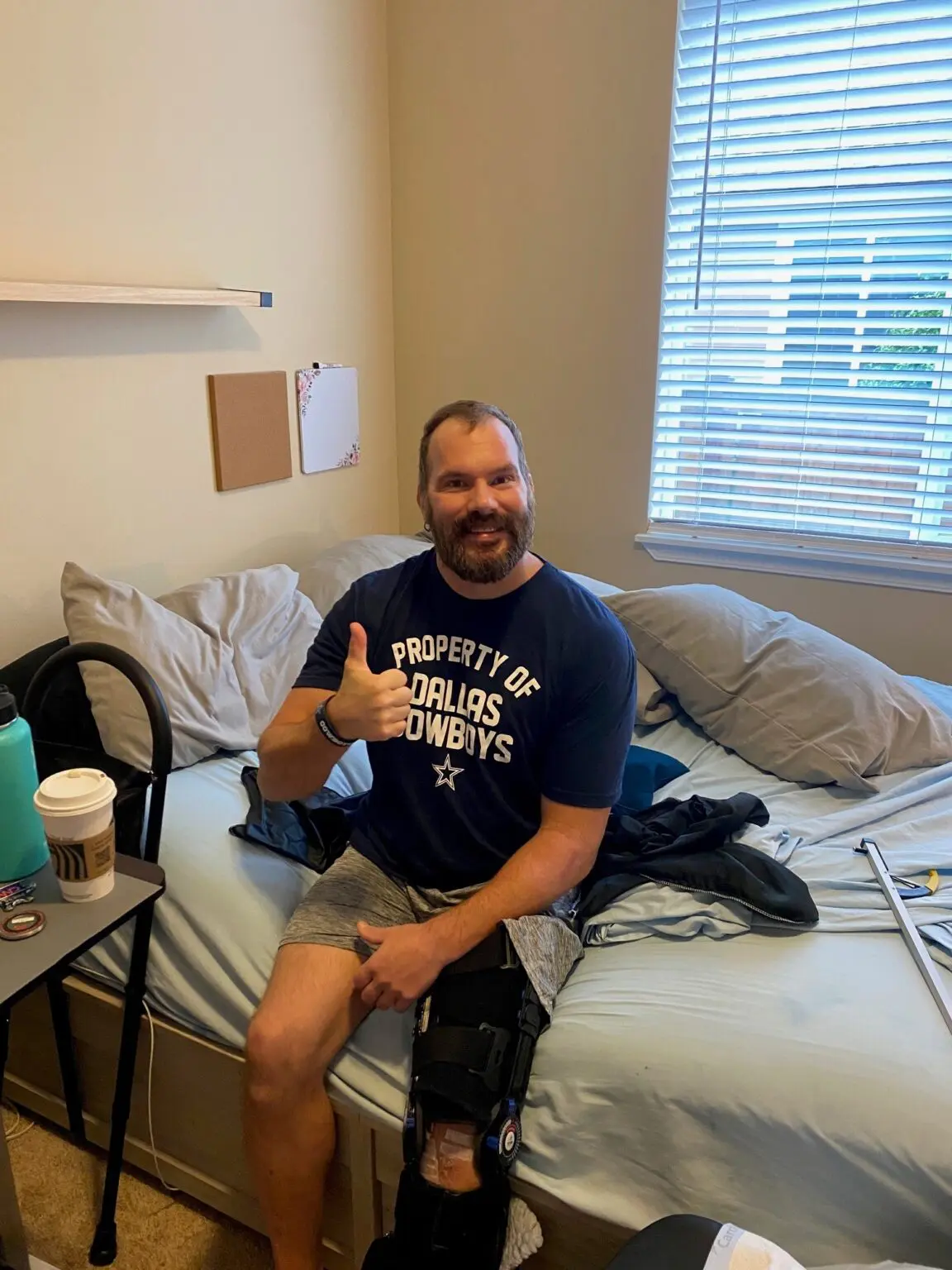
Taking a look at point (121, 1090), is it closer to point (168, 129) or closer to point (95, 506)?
point (95, 506)

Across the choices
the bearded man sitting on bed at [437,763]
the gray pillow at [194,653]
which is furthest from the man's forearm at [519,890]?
the gray pillow at [194,653]

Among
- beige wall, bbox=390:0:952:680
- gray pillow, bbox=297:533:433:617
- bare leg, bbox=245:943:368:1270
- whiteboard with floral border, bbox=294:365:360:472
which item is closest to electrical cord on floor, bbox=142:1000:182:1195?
bare leg, bbox=245:943:368:1270

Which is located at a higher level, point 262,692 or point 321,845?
point 262,692

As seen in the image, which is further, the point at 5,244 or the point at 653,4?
the point at 653,4

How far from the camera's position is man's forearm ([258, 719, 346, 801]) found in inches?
50.7

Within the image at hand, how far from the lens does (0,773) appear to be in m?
1.10

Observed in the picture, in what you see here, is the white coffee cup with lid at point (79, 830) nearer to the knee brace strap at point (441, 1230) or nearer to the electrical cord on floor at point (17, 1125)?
the knee brace strap at point (441, 1230)

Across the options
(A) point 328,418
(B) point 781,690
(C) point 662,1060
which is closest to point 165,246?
(A) point 328,418

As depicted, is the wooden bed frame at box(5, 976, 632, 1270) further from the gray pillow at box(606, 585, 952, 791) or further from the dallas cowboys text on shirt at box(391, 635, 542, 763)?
the gray pillow at box(606, 585, 952, 791)

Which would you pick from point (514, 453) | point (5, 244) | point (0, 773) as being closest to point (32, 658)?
point (0, 773)

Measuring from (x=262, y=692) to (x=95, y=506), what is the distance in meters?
0.55

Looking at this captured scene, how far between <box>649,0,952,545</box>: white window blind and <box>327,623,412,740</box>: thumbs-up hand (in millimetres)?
1703

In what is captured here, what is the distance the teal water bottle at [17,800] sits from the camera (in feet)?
3.60

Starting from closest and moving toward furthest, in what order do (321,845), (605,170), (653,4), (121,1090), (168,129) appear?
(121,1090), (321,845), (168,129), (653,4), (605,170)
